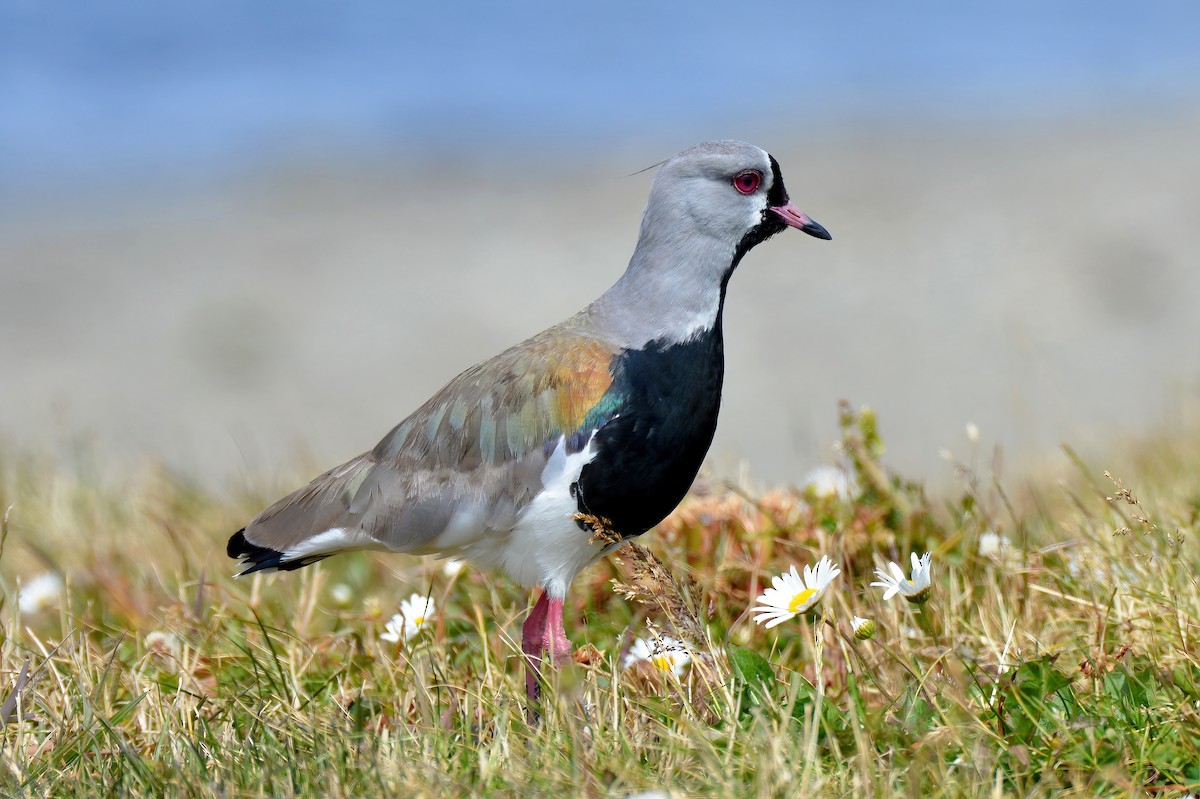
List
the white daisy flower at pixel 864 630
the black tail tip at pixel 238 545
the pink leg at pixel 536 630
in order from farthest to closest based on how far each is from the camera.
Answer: the black tail tip at pixel 238 545, the pink leg at pixel 536 630, the white daisy flower at pixel 864 630

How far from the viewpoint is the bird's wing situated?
139 inches

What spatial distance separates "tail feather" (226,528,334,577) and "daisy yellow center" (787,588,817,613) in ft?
5.00

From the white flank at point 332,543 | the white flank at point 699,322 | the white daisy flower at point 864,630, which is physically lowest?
the white flank at point 332,543

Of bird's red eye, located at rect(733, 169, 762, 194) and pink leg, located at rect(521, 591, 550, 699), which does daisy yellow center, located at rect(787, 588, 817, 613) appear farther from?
bird's red eye, located at rect(733, 169, 762, 194)

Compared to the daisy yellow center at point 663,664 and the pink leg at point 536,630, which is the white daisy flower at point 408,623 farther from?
the daisy yellow center at point 663,664

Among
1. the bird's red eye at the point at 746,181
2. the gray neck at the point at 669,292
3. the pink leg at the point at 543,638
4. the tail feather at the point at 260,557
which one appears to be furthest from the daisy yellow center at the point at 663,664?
the bird's red eye at the point at 746,181

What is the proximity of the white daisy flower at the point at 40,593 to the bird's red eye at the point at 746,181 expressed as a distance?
2676 mm

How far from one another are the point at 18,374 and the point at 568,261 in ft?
20.8

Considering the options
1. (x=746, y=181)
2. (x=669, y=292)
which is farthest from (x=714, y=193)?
(x=669, y=292)

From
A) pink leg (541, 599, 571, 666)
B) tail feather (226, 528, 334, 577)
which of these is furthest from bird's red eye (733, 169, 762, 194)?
tail feather (226, 528, 334, 577)

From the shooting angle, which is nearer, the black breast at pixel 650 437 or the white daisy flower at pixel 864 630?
the white daisy flower at pixel 864 630

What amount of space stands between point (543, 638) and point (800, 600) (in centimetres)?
98

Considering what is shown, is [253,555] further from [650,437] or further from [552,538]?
[650,437]

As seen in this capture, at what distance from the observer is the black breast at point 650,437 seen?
3.44 m
